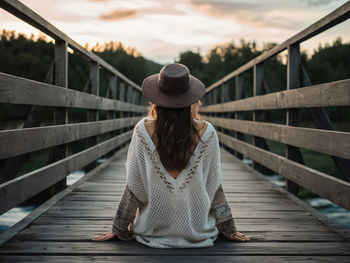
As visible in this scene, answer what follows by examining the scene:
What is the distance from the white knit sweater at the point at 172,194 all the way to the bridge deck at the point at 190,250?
0.08 m

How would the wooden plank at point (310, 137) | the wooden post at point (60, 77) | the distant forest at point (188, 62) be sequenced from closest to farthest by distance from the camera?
1. the wooden plank at point (310, 137)
2. the wooden post at point (60, 77)
3. the distant forest at point (188, 62)

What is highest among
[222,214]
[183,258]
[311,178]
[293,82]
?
[293,82]

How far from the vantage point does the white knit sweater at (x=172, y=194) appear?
208cm

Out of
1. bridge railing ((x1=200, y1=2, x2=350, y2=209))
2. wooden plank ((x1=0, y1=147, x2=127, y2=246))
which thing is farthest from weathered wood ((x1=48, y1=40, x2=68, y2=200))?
bridge railing ((x1=200, y1=2, x2=350, y2=209))

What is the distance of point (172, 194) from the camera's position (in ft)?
6.84

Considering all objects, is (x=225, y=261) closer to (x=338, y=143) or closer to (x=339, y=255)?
(x=339, y=255)

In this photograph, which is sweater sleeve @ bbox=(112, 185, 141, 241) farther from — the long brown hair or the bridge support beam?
the bridge support beam

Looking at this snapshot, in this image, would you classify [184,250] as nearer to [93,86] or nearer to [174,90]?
[174,90]

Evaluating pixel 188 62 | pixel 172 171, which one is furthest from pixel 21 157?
pixel 188 62

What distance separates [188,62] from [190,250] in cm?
7435

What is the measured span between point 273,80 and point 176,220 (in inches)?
1617

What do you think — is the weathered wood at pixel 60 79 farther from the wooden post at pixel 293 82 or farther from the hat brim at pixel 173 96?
the wooden post at pixel 293 82

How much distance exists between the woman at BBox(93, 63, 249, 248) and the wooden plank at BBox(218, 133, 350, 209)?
0.71 m

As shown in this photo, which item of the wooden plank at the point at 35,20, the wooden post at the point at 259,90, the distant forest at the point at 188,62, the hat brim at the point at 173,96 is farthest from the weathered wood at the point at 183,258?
the distant forest at the point at 188,62
